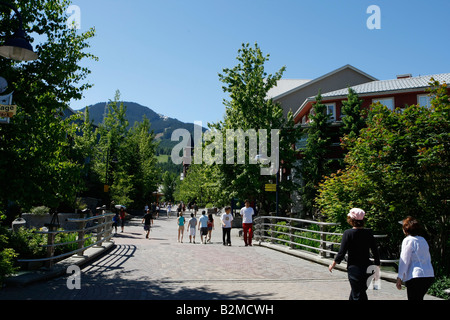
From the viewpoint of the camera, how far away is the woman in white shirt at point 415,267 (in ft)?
17.1

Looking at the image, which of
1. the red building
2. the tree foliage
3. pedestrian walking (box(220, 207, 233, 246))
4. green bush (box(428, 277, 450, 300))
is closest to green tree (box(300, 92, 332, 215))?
the red building

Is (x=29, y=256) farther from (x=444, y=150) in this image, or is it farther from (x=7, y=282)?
(x=444, y=150)

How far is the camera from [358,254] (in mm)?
5367

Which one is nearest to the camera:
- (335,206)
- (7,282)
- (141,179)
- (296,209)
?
(7,282)

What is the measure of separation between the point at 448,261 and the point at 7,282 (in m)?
9.38

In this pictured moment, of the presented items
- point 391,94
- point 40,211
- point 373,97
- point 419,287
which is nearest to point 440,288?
point 419,287

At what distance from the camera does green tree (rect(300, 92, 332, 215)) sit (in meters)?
30.7

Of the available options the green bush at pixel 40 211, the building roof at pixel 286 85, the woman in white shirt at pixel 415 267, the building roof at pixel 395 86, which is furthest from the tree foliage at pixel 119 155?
the woman in white shirt at pixel 415 267

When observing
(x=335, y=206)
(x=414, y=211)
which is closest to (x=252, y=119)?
(x=335, y=206)

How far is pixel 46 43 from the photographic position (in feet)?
30.3

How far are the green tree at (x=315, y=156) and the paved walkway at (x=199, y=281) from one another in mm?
19076

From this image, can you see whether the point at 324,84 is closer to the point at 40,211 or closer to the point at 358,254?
the point at 40,211

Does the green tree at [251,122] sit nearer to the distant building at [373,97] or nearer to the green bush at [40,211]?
the distant building at [373,97]
